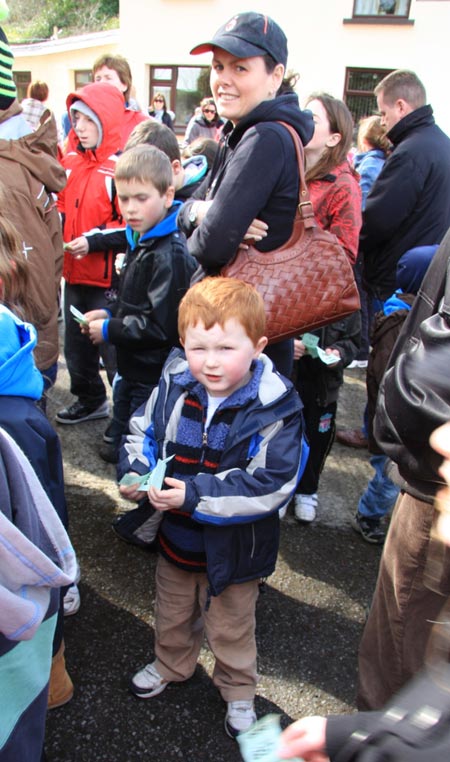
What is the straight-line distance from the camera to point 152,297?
2717mm

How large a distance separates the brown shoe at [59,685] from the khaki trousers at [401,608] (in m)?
1.03

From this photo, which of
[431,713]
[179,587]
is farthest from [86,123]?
[431,713]

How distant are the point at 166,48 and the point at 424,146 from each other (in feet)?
50.8

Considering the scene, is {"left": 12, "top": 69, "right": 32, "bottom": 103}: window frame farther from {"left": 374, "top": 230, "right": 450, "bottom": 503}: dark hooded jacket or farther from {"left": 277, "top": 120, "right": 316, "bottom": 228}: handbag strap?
{"left": 374, "top": 230, "right": 450, "bottom": 503}: dark hooded jacket

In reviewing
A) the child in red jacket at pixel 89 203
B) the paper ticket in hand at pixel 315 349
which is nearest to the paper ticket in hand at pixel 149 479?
the paper ticket in hand at pixel 315 349

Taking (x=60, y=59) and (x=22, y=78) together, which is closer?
(x=60, y=59)

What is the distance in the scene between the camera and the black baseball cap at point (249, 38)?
2.12m

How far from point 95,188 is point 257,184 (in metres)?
1.99

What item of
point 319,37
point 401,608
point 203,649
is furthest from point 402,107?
point 319,37

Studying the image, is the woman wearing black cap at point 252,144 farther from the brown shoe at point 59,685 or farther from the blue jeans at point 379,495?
the brown shoe at point 59,685

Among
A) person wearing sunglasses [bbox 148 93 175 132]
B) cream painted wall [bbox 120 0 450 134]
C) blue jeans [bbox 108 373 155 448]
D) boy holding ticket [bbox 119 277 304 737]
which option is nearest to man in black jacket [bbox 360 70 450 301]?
blue jeans [bbox 108 373 155 448]

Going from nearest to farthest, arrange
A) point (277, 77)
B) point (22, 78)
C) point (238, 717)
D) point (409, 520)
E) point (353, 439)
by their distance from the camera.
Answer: point (409, 520)
point (238, 717)
point (277, 77)
point (353, 439)
point (22, 78)

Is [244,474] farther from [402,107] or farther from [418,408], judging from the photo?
[402,107]

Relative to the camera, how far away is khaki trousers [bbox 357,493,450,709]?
1606 millimetres
